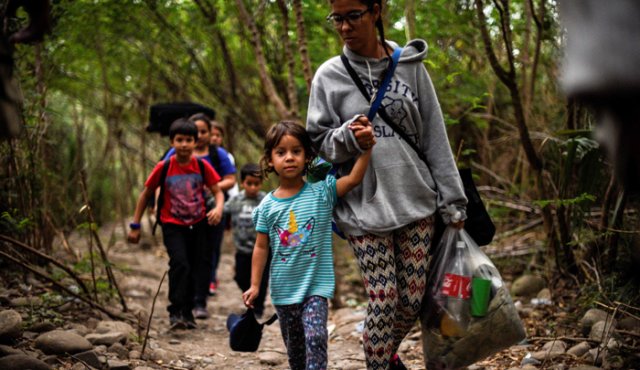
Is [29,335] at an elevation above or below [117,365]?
above

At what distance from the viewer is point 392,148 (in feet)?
10.2

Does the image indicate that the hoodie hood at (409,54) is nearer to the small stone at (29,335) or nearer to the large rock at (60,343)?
the large rock at (60,343)

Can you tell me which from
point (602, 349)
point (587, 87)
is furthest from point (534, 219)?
point (587, 87)

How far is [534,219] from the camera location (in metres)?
6.26

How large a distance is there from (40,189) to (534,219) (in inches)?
176

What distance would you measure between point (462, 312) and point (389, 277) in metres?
0.38

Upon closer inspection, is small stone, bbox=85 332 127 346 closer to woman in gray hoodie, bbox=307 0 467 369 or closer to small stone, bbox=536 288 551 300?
woman in gray hoodie, bbox=307 0 467 369

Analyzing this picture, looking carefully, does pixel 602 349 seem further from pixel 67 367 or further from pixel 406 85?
pixel 67 367

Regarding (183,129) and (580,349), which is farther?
(183,129)

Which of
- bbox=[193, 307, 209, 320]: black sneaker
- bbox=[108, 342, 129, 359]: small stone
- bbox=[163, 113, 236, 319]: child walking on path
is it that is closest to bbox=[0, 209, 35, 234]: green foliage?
bbox=[108, 342, 129, 359]: small stone

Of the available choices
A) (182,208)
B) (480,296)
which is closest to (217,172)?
(182,208)

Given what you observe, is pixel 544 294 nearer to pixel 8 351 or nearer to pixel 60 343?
pixel 60 343

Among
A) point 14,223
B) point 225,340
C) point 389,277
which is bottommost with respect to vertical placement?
point 225,340

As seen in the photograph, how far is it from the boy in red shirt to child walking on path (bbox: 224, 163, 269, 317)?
546mm
